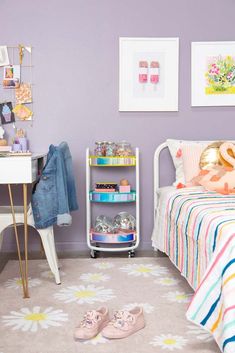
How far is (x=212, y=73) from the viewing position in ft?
11.5

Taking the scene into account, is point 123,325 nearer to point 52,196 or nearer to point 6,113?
point 52,196

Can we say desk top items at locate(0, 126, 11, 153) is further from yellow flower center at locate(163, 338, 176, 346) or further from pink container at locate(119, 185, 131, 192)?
yellow flower center at locate(163, 338, 176, 346)

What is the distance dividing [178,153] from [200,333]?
1.59 m

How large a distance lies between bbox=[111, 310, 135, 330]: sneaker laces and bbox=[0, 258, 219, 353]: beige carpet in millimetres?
54

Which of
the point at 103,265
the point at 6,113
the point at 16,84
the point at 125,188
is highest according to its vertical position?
the point at 16,84

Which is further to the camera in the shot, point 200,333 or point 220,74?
point 220,74

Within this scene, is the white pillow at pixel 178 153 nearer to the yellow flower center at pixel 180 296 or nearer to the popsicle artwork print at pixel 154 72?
the popsicle artwork print at pixel 154 72

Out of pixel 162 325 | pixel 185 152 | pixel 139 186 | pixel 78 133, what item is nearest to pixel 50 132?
pixel 78 133

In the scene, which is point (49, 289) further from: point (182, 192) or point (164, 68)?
point (164, 68)

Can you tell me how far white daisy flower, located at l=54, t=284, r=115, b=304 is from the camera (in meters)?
2.42

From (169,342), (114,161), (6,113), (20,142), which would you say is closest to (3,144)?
(20,142)

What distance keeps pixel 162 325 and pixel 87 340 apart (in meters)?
0.35

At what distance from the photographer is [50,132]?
3.48 metres

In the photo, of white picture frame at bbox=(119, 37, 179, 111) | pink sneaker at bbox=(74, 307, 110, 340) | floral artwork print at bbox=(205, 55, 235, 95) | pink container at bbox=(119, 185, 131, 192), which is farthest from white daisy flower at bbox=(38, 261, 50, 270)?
floral artwork print at bbox=(205, 55, 235, 95)
